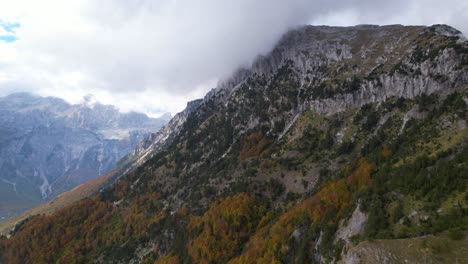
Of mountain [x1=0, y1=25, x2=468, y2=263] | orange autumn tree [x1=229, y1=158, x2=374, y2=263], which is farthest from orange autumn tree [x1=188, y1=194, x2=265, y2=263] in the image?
orange autumn tree [x1=229, y1=158, x2=374, y2=263]

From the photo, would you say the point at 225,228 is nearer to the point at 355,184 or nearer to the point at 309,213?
the point at 309,213

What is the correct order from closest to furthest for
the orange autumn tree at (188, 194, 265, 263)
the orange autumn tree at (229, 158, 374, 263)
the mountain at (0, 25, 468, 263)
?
the mountain at (0, 25, 468, 263) → the orange autumn tree at (229, 158, 374, 263) → the orange autumn tree at (188, 194, 265, 263)

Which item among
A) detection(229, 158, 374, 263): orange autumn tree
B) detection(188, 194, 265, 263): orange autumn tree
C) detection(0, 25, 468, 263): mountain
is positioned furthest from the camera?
detection(188, 194, 265, 263): orange autumn tree

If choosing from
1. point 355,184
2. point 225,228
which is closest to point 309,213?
point 355,184

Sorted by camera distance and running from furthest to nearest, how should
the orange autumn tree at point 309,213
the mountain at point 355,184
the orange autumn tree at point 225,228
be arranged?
the orange autumn tree at point 225,228
the orange autumn tree at point 309,213
the mountain at point 355,184

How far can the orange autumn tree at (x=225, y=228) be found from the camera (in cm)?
13350

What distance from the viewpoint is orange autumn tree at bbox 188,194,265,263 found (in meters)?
134

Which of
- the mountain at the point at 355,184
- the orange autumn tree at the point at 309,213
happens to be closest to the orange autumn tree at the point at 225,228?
the mountain at the point at 355,184

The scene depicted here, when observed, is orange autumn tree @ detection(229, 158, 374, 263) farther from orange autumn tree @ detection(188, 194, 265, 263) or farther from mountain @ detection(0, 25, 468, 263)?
orange autumn tree @ detection(188, 194, 265, 263)

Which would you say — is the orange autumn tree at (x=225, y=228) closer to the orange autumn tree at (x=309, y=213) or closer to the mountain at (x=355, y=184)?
the mountain at (x=355, y=184)

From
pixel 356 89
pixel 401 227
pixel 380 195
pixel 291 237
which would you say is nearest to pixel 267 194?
pixel 291 237

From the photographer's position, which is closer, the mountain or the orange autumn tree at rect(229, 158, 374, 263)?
the mountain

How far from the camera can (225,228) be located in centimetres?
14288

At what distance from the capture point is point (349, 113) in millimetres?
166125
